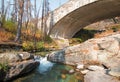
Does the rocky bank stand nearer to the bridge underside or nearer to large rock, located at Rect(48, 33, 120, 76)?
large rock, located at Rect(48, 33, 120, 76)

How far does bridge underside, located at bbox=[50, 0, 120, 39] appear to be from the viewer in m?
16.5

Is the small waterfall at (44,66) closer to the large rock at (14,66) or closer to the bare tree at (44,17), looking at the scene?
the large rock at (14,66)

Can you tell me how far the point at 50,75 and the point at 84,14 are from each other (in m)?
11.5

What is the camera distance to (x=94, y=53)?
412 inches

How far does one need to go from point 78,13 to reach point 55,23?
2430 mm

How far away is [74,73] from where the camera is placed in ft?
29.3

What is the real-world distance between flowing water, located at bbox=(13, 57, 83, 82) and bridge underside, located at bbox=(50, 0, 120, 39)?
7.78 metres

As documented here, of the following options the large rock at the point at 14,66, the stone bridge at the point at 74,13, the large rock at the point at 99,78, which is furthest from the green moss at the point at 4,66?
the stone bridge at the point at 74,13

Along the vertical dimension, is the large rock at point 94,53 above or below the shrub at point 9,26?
below

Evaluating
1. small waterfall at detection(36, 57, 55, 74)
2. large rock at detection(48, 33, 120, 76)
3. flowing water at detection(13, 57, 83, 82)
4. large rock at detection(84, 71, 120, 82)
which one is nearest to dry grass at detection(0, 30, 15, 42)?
small waterfall at detection(36, 57, 55, 74)

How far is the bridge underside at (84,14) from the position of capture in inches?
650

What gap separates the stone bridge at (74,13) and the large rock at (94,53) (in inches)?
239

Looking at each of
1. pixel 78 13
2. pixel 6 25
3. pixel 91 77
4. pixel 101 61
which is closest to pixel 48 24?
pixel 78 13

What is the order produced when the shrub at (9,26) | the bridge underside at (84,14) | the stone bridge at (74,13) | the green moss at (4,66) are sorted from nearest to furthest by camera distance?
the green moss at (4,66), the shrub at (9,26), the bridge underside at (84,14), the stone bridge at (74,13)
